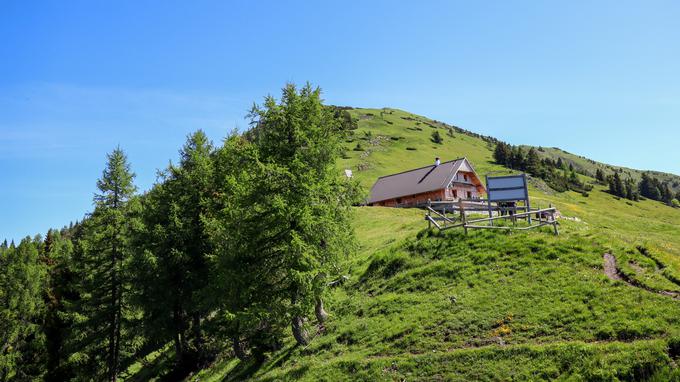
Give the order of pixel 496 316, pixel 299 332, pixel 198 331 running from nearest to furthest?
pixel 496 316 < pixel 299 332 < pixel 198 331

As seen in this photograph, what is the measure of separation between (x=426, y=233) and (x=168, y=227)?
1559 centimetres

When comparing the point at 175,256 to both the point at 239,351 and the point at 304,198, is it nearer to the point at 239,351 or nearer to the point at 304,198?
the point at 239,351

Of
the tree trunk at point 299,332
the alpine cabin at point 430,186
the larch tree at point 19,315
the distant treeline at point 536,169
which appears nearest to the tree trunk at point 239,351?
the tree trunk at point 299,332

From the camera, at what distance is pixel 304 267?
62.2ft

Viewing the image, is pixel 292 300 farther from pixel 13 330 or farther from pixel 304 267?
pixel 13 330

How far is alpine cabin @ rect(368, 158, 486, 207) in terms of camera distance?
69225mm

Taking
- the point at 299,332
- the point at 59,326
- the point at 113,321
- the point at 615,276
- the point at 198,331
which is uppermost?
the point at 615,276

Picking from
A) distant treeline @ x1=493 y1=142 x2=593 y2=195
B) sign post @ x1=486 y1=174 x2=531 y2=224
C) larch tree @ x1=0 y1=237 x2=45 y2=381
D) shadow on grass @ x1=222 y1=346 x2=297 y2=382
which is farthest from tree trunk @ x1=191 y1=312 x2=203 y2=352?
distant treeline @ x1=493 y1=142 x2=593 y2=195

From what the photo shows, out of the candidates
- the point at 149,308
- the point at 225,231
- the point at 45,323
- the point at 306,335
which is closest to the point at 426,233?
the point at 306,335

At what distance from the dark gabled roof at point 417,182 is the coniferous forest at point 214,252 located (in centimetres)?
4479

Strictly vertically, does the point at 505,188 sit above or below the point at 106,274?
above

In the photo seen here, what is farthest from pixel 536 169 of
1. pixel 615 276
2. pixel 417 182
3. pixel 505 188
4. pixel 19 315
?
pixel 19 315

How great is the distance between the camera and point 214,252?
26.3 m

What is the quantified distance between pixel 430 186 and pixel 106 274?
163 ft
